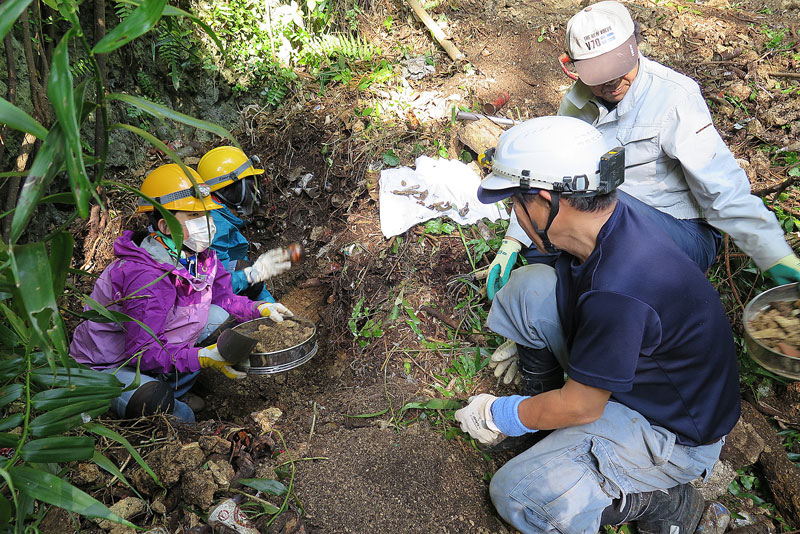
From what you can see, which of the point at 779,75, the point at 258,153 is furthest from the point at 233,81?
the point at 779,75

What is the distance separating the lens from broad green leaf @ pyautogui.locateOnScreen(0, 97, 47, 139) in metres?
0.99

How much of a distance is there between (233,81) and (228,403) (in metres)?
3.15

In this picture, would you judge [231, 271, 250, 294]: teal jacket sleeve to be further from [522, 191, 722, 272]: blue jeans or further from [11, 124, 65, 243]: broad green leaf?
[11, 124, 65, 243]: broad green leaf

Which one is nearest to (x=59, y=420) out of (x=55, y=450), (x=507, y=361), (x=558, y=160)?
(x=55, y=450)

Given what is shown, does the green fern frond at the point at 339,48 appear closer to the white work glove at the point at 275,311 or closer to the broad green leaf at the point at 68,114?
the white work glove at the point at 275,311

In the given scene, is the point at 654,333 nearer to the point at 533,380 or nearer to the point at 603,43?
the point at 533,380

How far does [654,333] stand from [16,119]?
173cm

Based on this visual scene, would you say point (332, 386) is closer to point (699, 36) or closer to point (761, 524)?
point (761, 524)

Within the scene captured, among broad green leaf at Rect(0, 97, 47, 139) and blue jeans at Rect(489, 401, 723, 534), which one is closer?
broad green leaf at Rect(0, 97, 47, 139)

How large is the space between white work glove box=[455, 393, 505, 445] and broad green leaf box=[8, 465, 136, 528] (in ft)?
4.23

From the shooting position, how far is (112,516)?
1245 mm

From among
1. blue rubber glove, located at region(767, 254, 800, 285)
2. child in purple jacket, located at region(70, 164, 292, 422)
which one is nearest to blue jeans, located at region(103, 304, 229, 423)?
child in purple jacket, located at region(70, 164, 292, 422)

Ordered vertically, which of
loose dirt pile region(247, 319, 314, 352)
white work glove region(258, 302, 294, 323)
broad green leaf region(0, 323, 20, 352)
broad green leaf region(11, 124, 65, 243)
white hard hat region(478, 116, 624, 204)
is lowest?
Answer: white work glove region(258, 302, 294, 323)

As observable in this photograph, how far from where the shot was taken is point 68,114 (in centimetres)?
91
